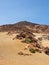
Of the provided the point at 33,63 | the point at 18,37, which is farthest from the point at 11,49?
the point at 18,37

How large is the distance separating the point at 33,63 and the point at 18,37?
11.3 metres

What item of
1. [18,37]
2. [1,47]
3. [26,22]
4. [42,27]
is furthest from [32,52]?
[26,22]

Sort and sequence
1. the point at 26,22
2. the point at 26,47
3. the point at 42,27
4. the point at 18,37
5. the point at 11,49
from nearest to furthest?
the point at 11,49 < the point at 26,47 < the point at 18,37 < the point at 42,27 < the point at 26,22

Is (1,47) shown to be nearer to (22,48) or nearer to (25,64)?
(22,48)

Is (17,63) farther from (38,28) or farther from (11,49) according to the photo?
(38,28)

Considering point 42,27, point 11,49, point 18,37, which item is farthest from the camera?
point 42,27

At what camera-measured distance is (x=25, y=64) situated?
13875mm

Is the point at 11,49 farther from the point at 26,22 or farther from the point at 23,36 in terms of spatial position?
the point at 26,22

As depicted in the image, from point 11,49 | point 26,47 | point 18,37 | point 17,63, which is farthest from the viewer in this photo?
point 18,37

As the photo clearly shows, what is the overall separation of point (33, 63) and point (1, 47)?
524 centimetres

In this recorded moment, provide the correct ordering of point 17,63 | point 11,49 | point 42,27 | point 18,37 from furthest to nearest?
point 42,27 < point 18,37 < point 11,49 < point 17,63

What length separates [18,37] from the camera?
25.7 meters

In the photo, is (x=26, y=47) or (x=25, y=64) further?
(x=26, y=47)

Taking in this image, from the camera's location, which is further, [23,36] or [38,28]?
[38,28]
